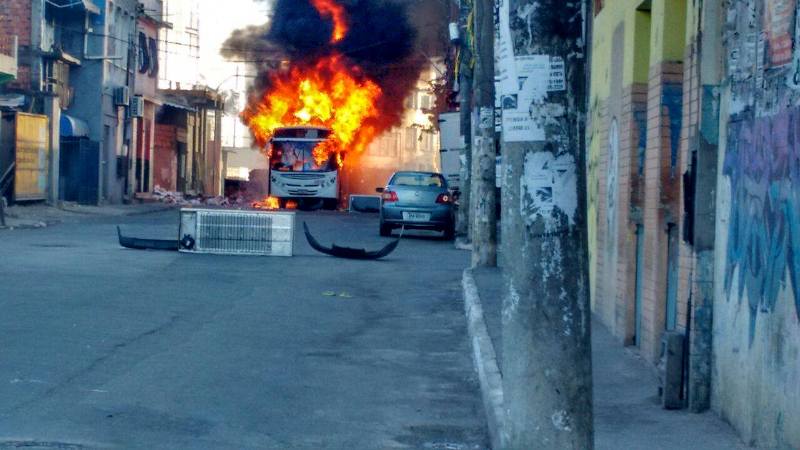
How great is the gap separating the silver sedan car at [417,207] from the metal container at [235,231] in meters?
8.01

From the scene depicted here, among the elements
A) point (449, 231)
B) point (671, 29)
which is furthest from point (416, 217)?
point (671, 29)

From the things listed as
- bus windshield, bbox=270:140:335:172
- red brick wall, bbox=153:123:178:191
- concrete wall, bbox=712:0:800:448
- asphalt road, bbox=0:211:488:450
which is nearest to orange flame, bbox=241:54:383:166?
red brick wall, bbox=153:123:178:191

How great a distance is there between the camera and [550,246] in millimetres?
5125

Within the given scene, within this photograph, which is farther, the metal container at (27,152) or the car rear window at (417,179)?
the metal container at (27,152)

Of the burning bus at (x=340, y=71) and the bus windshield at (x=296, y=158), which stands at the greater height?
the burning bus at (x=340, y=71)

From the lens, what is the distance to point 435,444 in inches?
290

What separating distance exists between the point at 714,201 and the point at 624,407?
1.46 metres

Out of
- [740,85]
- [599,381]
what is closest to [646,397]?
[599,381]

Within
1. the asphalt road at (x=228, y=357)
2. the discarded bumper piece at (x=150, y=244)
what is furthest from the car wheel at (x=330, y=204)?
the asphalt road at (x=228, y=357)

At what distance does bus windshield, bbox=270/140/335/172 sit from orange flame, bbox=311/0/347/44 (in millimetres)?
10795

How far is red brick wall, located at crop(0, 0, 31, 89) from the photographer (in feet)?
137

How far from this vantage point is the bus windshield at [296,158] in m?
47.2

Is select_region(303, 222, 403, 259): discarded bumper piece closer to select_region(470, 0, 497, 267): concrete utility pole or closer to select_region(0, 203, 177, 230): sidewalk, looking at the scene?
select_region(470, 0, 497, 267): concrete utility pole

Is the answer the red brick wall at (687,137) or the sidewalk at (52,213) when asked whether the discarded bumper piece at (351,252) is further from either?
the red brick wall at (687,137)
